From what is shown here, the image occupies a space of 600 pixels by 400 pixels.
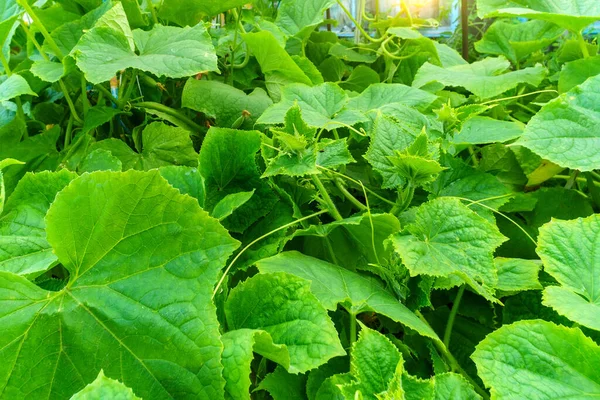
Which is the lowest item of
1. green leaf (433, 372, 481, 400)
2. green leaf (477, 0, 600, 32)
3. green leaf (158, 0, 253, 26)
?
green leaf (433, 372, 481, 400)

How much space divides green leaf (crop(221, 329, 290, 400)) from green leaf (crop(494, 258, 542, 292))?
0.87 ft

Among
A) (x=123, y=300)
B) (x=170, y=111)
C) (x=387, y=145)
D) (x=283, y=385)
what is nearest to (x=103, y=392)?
(x=123, y=300)

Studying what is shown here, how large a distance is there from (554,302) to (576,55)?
0.65 metres

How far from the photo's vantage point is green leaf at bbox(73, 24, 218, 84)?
2.29ft

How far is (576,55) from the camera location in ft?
3.07

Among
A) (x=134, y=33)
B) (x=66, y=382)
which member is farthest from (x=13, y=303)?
(x=134, y=33)

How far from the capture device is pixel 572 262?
53 centimetres

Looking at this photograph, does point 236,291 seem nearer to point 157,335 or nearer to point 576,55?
point 157,335

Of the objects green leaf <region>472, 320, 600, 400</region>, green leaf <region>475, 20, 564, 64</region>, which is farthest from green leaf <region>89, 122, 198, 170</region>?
green leaf <region>475, 20, 564, 64</region>

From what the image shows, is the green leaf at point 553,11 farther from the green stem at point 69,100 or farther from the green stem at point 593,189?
the green stem at point 69,100

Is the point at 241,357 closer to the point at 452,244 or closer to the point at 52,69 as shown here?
the point at 452,244

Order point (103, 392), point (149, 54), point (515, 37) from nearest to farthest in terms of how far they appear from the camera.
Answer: point (103, 392)
point (149, 54)
point (515, 37)

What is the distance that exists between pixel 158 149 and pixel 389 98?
39 centimetres

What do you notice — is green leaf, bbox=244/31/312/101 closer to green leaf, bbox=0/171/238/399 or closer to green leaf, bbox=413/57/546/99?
green leaf, bbox=413/57/546/99
